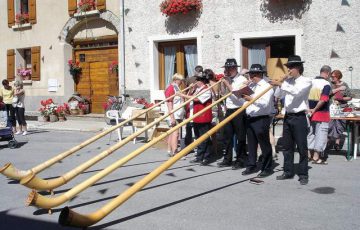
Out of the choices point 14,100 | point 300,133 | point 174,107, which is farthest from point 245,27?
point 14,100

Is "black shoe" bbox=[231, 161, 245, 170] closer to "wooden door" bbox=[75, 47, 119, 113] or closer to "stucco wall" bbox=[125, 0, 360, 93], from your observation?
"stucco wall" bbox=[125, 0, 360, 93]

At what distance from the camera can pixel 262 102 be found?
725cm

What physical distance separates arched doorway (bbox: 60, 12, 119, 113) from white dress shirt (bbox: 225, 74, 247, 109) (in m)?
8.91

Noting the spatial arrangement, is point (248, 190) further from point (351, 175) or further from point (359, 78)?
point (359, 78)

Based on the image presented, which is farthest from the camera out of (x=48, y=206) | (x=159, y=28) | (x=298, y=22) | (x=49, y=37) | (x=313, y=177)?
(x=49, y=37)

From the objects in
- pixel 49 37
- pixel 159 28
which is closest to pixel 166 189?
pixel 159 28

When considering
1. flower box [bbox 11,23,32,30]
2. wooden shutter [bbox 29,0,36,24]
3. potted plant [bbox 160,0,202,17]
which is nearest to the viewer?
potted plant [bbox 160,0,202,17]

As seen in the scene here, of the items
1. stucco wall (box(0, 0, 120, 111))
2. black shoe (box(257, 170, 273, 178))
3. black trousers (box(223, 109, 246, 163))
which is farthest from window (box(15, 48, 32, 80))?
black shoe (box(257, 170, 273, 178))

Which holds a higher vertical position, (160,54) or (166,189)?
(160,54)

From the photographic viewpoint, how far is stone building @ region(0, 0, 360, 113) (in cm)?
1156

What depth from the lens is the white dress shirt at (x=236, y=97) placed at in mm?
7875

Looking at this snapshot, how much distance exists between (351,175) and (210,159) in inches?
106

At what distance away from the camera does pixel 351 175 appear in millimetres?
7449

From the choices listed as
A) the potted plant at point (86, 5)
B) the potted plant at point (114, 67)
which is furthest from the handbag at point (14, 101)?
the potted plant at point (86, 5)
